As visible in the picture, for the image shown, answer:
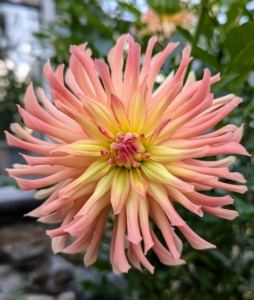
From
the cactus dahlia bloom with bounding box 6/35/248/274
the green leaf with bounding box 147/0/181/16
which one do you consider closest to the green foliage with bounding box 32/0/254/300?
the green leaf with bounding box 147/0/181/16

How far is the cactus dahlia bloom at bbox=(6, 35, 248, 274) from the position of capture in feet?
0.75

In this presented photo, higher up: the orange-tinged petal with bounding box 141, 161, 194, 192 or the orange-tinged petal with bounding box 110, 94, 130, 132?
the orange-tinged petal with bounding box 110, 94, 130, 132

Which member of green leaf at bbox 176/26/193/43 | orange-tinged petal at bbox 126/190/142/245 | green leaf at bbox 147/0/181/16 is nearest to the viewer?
orange-tinged petal at bbox 126/190/142/245

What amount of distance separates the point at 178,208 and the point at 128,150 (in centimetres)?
22

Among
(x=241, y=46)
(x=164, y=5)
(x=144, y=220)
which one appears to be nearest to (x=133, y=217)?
(x=144, y=220)

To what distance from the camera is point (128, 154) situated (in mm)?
244

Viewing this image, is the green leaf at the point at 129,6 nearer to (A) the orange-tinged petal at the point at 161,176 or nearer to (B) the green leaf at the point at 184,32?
(B) the green leaf at the point at 184,32

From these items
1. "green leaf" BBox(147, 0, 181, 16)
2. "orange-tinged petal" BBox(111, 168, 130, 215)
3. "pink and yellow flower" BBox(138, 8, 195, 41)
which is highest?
"pink and yellow flower" BBox(138, 8, 195, 41)

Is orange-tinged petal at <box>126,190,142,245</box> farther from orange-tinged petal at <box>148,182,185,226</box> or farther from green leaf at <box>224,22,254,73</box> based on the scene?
green leaf at <box>224,22,254,73</box>

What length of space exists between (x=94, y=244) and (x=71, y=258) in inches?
37.8

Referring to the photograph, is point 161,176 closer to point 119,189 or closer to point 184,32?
point 119,189

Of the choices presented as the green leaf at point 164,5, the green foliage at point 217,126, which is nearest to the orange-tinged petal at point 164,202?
the green foliage at point 217,126

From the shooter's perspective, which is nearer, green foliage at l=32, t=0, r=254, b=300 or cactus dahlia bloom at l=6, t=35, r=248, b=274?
cactus dahlia bloom at l=6, t=35, r=248, b=274

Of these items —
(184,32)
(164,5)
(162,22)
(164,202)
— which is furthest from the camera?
(162,22)
